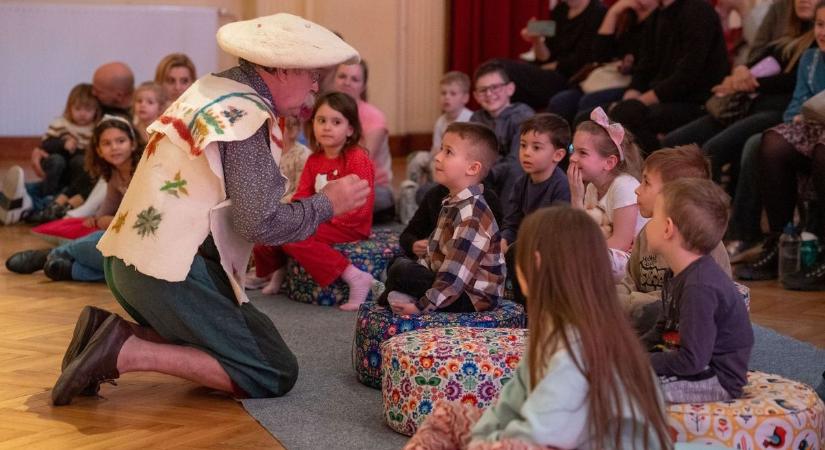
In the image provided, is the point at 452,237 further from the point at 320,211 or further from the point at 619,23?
the point at 619,23

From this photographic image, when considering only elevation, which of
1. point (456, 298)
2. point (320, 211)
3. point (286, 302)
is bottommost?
point (286, 302)

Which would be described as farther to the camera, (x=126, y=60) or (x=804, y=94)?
(x=126, y=60)

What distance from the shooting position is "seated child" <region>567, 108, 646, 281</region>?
12.8 ft

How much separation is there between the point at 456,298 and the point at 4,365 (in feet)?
4.78

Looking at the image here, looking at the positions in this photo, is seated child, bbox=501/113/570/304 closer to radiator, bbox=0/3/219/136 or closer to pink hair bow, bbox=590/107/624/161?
pink hair bow, bbox=590/107/624/161

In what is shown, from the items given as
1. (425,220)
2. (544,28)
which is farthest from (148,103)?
(544,28)

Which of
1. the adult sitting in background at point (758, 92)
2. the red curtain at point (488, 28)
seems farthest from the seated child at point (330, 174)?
the red curtain at point (488, 28)

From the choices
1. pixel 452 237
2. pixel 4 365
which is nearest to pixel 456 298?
pixel 452 237

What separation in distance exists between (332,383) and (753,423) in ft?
4.60

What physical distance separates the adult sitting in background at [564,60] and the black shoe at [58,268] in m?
2.87

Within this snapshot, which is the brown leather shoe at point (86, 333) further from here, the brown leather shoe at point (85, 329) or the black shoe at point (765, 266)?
the black shoe at point (765, 266)

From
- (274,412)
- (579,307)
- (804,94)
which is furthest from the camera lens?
(804,94)

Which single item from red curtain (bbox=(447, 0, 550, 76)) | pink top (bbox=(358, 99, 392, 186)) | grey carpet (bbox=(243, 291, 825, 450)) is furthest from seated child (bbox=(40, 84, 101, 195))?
red curtain (bbox=(447, 0, 550, 76))

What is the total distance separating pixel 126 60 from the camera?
8.88m
